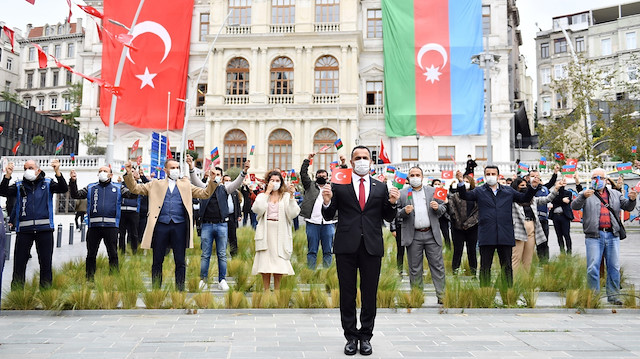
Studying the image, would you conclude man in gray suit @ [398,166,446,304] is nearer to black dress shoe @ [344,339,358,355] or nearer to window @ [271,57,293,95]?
black dress shoe @ [344,339,358,355]

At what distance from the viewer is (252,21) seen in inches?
1638

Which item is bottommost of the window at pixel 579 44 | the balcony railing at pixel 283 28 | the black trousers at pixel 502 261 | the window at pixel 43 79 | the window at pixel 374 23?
the black trousers at pixel 502 261

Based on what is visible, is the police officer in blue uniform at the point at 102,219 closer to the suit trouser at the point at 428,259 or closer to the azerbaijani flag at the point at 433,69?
the suit trouser at the point at 428,259

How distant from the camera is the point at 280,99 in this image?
4094 cm

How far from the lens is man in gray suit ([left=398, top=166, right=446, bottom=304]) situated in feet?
25.7

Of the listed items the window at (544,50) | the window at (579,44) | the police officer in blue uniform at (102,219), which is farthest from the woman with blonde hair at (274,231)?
the window at (544,50)

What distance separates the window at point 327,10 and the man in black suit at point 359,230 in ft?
125

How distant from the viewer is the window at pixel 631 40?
59.2 m

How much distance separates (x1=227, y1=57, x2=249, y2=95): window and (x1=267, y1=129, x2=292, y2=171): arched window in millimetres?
4519

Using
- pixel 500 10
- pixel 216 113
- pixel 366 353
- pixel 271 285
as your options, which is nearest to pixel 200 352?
pixel 366 353

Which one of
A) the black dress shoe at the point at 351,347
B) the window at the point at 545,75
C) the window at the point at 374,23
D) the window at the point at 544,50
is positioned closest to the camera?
the black dress shoe at the point at 351,347

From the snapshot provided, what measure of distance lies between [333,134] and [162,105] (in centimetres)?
1348

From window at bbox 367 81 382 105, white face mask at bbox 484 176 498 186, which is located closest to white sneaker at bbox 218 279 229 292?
white face mask at bbox 484 176 498 186

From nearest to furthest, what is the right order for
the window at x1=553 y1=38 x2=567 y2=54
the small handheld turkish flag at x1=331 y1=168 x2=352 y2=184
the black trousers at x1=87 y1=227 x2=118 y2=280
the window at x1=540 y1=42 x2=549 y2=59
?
1. the small handheld turkish flag at x1=331 y1=168 x2=352 y2=184
2. the black trousers at x1=87 y1=227 x2=118 y2=280
3. the window at x1=553 y1=38 x2=567 y2=54
4. the window at x1=540 y1=42 x2=549 y2=59
